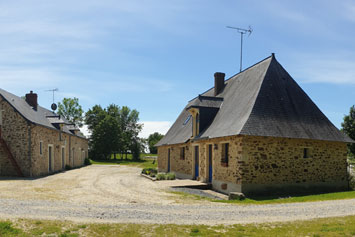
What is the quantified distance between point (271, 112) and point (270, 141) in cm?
156

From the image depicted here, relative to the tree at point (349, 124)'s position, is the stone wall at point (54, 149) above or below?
below

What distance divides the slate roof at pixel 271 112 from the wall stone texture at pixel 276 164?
1.23ft

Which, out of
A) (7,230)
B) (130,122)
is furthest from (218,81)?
(130,122)

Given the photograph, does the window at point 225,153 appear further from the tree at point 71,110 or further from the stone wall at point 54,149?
the tree at point 71,110

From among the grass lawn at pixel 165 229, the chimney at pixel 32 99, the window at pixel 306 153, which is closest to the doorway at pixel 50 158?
the chimney at pixel 32 99

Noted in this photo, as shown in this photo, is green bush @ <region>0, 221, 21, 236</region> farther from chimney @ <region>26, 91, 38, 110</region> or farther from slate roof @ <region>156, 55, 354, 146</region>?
chimney @ <region>26, 91, 38, 110</region>

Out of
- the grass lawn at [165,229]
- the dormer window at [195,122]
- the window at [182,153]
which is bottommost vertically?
the grass lawn at [165,229]

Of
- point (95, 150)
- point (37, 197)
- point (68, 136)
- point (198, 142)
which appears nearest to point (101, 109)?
point (95, 150)

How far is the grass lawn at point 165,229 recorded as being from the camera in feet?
21.2

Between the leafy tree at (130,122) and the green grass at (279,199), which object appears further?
the leafy tree at (130,122)

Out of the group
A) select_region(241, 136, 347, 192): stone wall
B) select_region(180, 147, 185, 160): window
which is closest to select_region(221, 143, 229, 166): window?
select_region(241, 136, 347, 192): stone wall

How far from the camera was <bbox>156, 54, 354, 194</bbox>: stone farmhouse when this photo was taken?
12938 millimetres

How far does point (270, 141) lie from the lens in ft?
43.4

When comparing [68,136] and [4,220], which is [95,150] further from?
[4,220]
